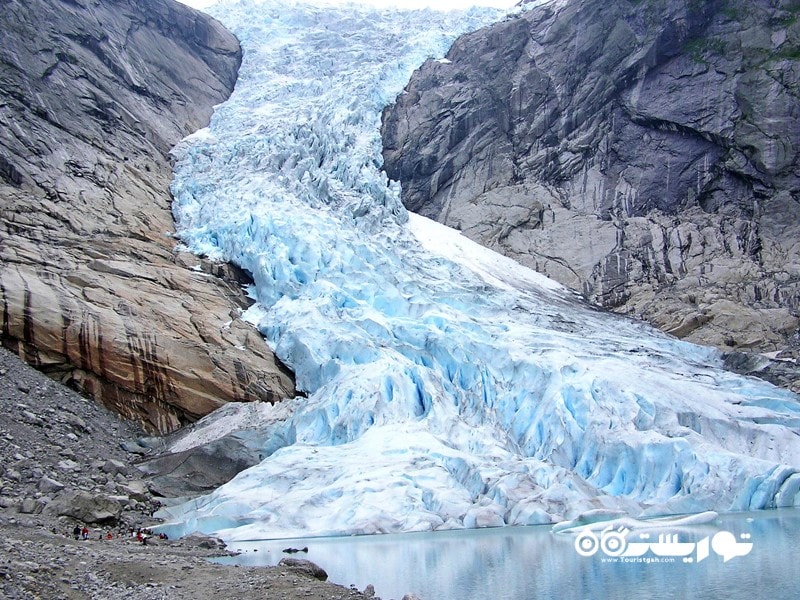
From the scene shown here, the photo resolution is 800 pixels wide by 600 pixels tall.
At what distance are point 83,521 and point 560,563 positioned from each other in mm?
7725

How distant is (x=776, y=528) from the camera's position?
11844 mm

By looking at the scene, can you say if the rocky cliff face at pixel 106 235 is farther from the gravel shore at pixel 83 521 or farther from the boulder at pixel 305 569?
the boulder at pixel 305 569

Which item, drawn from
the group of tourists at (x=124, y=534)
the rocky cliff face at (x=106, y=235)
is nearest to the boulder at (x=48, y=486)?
the group of tourists at (x=124, y=534)

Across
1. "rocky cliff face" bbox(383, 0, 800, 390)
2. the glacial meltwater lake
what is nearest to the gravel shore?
the glacial meltwater lake

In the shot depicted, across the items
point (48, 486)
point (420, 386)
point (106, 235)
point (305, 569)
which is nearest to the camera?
point (305, 569)

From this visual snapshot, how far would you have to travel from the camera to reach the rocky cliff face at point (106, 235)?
1797cm

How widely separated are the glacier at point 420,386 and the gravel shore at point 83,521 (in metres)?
1.54

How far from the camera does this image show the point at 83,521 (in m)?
12.5

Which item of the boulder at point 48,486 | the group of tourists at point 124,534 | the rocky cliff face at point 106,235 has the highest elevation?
the rocky cliff face at point 106,235

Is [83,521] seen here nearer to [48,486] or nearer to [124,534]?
[124,534]

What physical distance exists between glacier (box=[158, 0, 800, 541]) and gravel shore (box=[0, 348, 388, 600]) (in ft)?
5.05

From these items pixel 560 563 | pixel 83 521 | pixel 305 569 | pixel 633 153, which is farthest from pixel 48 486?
pixel 633 153

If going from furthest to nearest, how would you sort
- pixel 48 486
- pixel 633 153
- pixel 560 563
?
pixel 633 153
pixel 48 486
pixel 560 563

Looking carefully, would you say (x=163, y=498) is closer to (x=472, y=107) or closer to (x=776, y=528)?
(x=776, y=528)
